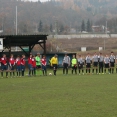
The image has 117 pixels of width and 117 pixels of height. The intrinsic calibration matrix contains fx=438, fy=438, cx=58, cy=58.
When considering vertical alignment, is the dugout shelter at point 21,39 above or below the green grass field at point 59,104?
above

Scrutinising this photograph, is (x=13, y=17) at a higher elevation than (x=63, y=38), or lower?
higher

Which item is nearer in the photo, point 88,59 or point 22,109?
point 22,109

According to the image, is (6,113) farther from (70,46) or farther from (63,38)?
(63,38)

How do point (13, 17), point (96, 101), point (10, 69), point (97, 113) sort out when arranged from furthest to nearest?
1. point (13, 17)
2. point (10, 69)
3. point (96, 101)
4. point (97, 113)

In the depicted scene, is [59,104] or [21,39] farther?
[21,39]

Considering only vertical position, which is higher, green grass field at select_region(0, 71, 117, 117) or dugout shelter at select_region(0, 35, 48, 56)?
dugout shelter at select_region(0, 35, 48, 56)

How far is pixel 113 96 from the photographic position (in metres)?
17.9

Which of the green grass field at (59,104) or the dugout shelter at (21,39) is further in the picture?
the dugout shelter at (21,39)

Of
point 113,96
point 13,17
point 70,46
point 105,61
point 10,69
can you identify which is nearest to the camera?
point 113,96

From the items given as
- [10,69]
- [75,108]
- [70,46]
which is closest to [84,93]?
[75,108]

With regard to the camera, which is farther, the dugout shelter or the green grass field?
the dugout shelter

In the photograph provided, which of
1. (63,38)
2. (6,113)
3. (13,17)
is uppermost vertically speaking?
(13,17)

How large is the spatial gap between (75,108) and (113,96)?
360cm

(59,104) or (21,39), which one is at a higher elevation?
(21,39)
